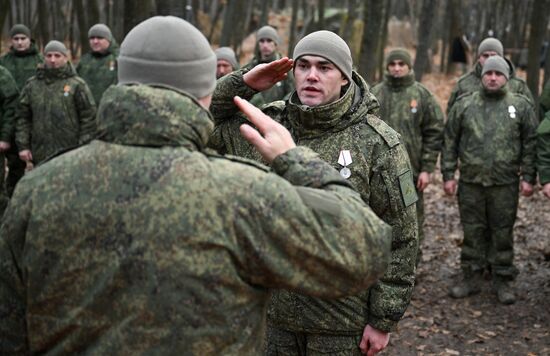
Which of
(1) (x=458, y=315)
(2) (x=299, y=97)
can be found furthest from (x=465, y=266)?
(2) (x=299, y=97)

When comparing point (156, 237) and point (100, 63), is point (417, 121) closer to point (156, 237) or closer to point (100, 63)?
→ point (100, 63)

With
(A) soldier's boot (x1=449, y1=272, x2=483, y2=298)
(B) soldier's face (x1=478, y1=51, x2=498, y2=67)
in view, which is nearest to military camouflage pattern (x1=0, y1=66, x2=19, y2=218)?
(A) soldier's boot (x1=449, y1=272, x2=483, y2=298)

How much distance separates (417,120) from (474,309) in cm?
224

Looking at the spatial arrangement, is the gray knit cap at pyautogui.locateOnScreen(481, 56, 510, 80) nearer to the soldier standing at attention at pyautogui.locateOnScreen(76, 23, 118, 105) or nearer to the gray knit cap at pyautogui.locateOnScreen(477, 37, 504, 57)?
the gray knit cap at pyautogui.locateOnScreen(477, 37, 504, 57)

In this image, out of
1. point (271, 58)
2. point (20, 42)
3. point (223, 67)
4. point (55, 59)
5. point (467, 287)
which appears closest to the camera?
point (467, 287)

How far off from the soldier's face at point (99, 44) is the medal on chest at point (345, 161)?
9037mm

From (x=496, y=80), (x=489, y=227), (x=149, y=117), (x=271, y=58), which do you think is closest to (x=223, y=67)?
(x=271, y=58)

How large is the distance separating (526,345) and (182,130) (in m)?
5.65

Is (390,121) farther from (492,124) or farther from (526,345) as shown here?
(526,345)

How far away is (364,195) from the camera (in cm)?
383

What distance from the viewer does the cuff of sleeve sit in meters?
2.34

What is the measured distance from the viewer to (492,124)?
8.05 metres

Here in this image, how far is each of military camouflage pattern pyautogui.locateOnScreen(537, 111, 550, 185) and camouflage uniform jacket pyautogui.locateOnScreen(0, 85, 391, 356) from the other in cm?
564

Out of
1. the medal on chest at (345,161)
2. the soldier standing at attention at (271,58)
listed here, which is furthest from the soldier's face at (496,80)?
the medal on chest at (345,161)
